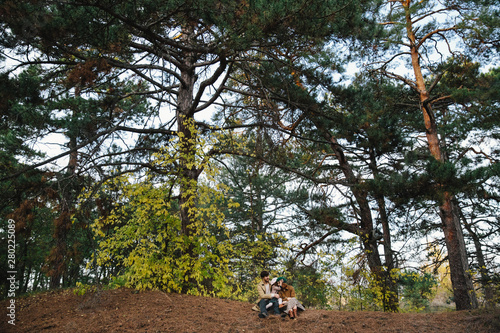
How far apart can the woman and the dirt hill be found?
134 millimetres

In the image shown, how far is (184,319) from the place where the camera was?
16.0 ft

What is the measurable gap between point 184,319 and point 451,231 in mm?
7131

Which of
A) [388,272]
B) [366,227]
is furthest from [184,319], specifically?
[366,227]

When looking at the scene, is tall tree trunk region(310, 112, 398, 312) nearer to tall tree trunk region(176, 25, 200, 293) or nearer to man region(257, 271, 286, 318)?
tall tree trunk region(176, 25, 200, 293)

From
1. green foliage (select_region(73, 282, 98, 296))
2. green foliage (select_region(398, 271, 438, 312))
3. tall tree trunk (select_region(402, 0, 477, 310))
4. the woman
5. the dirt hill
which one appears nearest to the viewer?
the dirt hill

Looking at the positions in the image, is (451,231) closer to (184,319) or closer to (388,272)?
(388,272)

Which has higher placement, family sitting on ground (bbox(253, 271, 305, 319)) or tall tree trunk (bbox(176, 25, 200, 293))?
tall tree trunk (bbox(176, 25, 200, 293))

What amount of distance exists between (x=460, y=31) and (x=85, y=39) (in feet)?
30.5

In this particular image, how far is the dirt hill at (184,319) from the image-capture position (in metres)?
4.58

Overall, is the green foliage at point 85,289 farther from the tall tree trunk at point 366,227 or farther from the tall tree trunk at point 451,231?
the tall tree trunk at point 451,231

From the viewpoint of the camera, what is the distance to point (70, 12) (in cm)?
460

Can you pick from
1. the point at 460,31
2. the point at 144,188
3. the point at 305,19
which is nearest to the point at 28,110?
the point at 144,188

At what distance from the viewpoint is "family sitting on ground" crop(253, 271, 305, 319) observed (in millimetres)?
5352

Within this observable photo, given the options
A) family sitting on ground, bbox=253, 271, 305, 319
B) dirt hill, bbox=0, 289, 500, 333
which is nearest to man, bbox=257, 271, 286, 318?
family sitting on ground, bbox=253, 271, 305, 319
